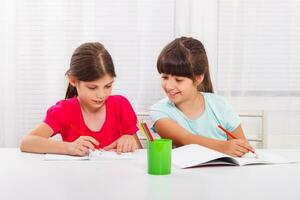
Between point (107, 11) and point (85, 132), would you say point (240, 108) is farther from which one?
point (85, 132)

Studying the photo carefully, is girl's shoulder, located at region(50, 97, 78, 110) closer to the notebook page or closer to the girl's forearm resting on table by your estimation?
the girl's forearm resting on table

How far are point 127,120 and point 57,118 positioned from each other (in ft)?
0.93

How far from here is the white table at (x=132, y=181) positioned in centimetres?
111

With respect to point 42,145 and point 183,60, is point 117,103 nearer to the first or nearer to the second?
point 183,60

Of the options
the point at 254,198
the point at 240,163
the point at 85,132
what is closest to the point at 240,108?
the point at 85,132

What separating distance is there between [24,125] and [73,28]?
1.97 ft

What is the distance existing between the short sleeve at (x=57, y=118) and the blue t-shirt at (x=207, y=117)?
348mm

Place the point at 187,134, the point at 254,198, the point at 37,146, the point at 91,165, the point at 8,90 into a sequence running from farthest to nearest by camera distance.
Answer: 1. the point at 8,90
2. the point at 187,134
3. the point at 37,146
4. the point at 91,165
5. the point at 254,198

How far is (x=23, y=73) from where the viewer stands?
8.81 feet

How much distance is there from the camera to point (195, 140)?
1796 mm

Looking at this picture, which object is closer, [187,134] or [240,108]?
[187,134]

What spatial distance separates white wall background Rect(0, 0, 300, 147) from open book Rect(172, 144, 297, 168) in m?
1.11

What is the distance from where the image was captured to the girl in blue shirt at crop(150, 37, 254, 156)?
76.8 inches

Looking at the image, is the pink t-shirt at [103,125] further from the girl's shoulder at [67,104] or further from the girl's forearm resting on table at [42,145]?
the girl's forearm resting on table at [42,145]
